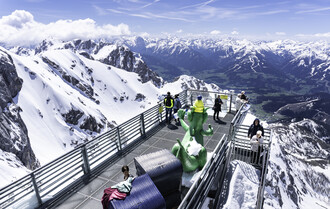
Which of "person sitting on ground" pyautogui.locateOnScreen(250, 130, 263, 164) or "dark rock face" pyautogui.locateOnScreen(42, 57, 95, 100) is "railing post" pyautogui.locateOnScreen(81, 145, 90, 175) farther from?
"dark rock face" pyautogui.locateOnScreen(42, 57, 95, 100)

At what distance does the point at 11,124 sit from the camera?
70.4 metres

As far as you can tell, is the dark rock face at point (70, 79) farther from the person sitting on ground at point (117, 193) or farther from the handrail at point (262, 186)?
the person sitting on ground at point (117, 193)

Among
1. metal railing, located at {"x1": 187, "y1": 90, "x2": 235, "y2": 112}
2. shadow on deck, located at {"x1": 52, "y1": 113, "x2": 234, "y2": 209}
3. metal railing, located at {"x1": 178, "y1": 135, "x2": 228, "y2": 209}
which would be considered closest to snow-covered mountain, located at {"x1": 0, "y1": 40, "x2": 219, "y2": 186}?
shadow on deck, located at {"x1": 52, "y1": 113, "x2": 234, "y2": 209}

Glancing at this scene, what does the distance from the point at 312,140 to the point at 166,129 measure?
171484 mm

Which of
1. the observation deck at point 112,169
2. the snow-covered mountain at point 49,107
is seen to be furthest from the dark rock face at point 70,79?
the observation deck at point 112,169

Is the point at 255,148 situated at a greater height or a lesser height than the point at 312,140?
greater

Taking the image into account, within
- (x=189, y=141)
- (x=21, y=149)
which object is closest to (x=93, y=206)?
(x=189, y=141)

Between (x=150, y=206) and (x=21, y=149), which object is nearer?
(x=150, y=206)

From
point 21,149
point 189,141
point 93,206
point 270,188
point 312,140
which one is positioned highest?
point 189,141

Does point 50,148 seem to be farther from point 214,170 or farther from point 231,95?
point 214,170

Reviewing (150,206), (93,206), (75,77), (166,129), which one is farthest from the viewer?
(75,77)

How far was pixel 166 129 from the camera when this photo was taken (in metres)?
15.4

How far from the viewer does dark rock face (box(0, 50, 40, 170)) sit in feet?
192

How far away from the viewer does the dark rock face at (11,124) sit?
192ft
